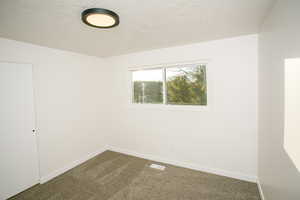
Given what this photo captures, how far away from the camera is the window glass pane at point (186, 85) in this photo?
272cm

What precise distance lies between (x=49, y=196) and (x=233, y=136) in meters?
3.17

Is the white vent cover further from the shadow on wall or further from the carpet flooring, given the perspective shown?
the shadow on wall

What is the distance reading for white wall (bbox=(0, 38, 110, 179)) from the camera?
2.45 m

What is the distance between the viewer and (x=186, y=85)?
288 cm

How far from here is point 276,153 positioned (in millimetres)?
1404

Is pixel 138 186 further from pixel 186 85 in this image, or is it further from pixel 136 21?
pixel 136 21

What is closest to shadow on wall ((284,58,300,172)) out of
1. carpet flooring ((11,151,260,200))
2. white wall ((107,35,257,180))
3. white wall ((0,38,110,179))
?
white wall ((107,35,257,180))

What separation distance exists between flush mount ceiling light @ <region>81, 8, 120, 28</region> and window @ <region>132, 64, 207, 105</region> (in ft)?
5.56

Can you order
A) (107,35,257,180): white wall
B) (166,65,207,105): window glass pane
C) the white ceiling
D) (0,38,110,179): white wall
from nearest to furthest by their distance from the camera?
the white ceiling → (107,35,257,180): white wall → (0,38,110,179): white wall → (166,65,207,105): window glass pane

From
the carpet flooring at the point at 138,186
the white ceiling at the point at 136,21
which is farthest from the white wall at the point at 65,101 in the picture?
the carpet flooring at the point at 138,186

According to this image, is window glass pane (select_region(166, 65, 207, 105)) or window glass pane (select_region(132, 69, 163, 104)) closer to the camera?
window glass pane (select_region(166, 65, 207, 105))

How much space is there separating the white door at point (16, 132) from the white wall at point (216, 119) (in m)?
2.01

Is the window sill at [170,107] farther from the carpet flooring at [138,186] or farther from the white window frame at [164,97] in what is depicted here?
the carpet flooring at [138,186]

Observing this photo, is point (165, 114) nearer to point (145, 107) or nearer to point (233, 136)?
point (145, 107)
